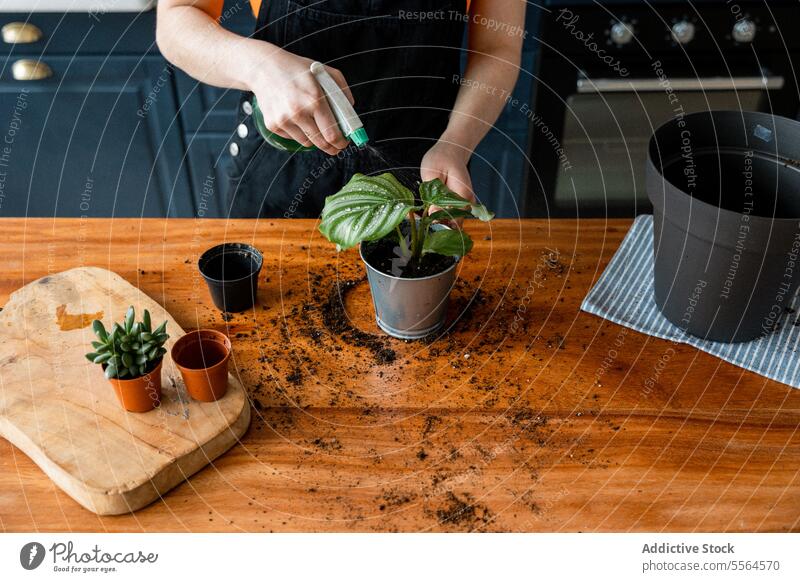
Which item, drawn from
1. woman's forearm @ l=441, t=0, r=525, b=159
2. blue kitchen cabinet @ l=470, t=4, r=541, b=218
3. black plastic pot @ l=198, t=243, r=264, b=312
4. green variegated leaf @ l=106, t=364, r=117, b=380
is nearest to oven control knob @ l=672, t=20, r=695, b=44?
blue kitchen cabinet @ l=470, t=4, r=541, b=218

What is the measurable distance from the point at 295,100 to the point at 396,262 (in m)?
0.21

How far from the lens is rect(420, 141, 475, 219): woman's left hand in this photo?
89 centimetres

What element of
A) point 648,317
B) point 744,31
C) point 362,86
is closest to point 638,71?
point 744,31

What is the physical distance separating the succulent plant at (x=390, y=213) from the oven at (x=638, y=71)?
0.97 meters

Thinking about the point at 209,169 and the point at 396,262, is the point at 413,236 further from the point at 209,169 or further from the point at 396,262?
the point at 209,169

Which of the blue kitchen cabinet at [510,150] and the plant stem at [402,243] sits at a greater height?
the plant stem at [402,243]

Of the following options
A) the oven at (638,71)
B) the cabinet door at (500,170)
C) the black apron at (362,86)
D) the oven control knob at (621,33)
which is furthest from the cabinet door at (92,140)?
the oven control knob at (621,33)

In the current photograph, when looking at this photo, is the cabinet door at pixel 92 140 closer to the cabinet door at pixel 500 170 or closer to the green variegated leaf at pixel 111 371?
the cabinet door at pixel 500 170

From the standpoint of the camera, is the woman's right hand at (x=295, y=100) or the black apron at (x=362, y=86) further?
the black apron at (x=362, y=86)

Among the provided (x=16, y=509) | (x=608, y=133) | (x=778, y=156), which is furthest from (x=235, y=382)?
(x=608, y=133)

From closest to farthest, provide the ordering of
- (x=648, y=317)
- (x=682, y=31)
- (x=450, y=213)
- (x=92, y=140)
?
(x=450, y=213) < (x=648, y=317) < (x=682, y=31) < (x=92, y=140)

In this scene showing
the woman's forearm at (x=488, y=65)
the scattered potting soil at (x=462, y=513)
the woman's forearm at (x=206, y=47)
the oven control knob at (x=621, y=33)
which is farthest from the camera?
the oven control knob at (x=621, y=33)

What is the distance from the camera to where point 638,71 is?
163 centimetres

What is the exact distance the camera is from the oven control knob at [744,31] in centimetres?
154
